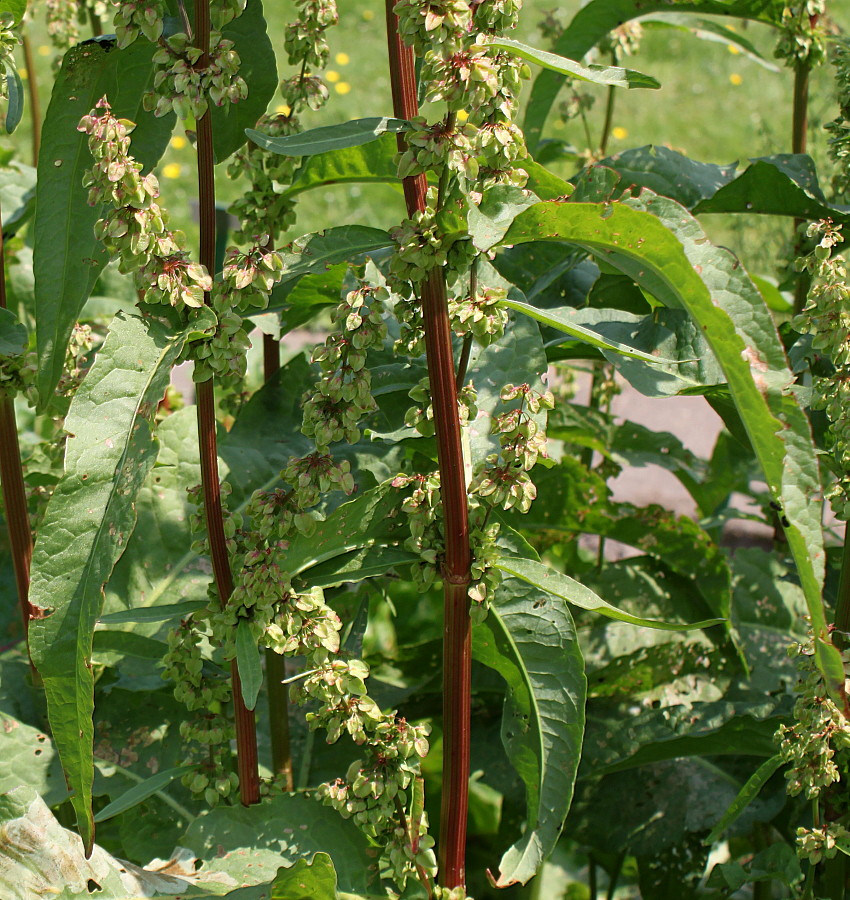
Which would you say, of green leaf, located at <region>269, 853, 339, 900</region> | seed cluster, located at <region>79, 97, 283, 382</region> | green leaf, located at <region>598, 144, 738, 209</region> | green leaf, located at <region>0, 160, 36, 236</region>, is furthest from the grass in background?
green leaf, located at <region>269, 853, 339, 900</region>

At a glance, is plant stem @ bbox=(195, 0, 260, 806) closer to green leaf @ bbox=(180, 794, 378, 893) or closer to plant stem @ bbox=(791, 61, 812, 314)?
green leaf @ bbox=(180, 794, 378, 893)

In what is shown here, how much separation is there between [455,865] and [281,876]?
0.85 feet

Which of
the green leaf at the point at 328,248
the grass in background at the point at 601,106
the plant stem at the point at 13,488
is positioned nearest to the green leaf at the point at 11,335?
the plant stem at the point at 13,488

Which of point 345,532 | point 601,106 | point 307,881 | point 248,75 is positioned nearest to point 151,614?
point 345,532

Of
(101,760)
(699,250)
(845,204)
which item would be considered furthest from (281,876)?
(845,204)

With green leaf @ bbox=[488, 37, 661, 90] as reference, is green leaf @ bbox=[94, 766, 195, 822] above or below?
below

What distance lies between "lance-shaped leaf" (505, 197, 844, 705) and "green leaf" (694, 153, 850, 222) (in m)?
0.86

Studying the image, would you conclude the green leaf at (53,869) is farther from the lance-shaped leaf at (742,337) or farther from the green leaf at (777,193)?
the green leaf at (777,193)

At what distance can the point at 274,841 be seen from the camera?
5.17 ft

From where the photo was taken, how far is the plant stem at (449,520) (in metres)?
1.27

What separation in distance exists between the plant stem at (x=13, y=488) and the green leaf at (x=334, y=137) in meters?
0.72

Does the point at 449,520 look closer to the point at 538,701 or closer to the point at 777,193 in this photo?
the point at 538,701

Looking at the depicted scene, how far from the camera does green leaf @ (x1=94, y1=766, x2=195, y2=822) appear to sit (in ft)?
4.78

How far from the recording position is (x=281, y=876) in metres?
1.40
